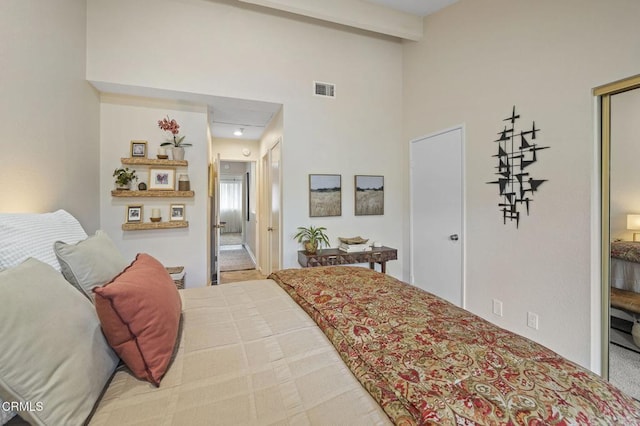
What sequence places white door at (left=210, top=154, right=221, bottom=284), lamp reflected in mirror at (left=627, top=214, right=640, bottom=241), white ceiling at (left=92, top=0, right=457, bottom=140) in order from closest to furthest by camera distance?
1. lamp reflected in mirror at (left=627, top=214, right=640, bottom=241)
2. white ceiling at (left=92, top=0, right=457, bottom=140)
3. white door at (left=210, top=154, right=221, bottom=284)

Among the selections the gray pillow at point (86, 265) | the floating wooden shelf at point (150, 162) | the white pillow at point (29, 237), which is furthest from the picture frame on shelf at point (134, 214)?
the gray pillow at point (86, 265)

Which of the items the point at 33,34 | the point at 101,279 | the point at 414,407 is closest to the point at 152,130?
the point at 33,34

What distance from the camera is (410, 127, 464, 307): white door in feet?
9.61

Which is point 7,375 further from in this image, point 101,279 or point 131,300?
point 101,279

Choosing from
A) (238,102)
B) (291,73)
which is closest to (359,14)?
(291,73)

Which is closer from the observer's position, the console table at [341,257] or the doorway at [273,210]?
the console table at [341,257]

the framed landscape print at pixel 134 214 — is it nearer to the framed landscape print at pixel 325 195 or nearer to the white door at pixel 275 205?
the white door at pixel 275 205

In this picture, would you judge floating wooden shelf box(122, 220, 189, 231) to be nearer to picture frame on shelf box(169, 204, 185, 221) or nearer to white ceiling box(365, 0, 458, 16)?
picture frame on shelf box(169, 204, 185, 221)

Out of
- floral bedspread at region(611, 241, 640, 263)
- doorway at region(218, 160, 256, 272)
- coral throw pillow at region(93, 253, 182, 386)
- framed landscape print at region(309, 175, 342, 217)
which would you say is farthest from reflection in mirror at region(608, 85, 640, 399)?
doorway at region(218, 160, 256, 272)

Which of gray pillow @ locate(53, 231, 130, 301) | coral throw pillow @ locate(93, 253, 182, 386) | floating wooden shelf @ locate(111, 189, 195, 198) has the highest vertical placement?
floating wooden shelf @ locate(111, 189, 195, 198)

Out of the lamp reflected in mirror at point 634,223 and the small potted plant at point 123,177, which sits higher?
the small potted plant at point 123,177

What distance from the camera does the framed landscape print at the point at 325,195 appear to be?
3338mm

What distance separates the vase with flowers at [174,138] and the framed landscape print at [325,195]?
1.49 m

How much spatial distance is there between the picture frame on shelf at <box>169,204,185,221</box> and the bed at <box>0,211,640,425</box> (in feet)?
6.57
